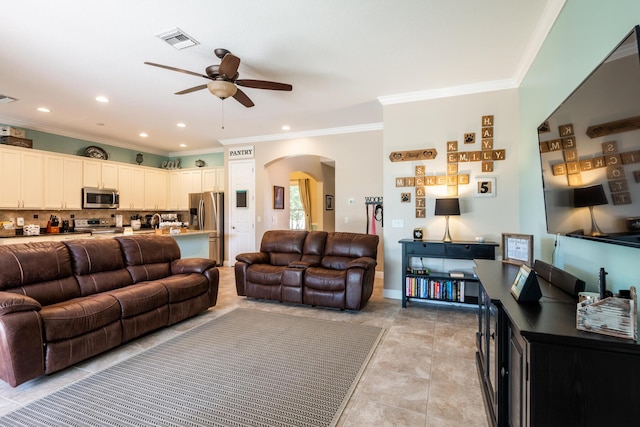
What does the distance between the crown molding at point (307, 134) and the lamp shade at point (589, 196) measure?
4094 mm

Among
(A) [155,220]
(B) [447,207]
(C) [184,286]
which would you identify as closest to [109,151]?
(A) [155,220]

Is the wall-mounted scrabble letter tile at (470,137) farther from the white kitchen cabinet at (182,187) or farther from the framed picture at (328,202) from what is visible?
the white kitchen cabinet at (182,187)

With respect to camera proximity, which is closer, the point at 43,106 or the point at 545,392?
the point at 545,392

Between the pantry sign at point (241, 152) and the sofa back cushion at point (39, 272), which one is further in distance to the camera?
the pantry sign at point (241, 152)

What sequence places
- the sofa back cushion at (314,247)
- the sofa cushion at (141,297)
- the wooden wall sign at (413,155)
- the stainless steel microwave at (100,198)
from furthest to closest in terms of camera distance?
1. the stainless steel microwave at (100,198)
2. the sofa back cushion at (314,247)
3. the wooden wall sign at (413,155)
4. the sofa cushion at (141,297)

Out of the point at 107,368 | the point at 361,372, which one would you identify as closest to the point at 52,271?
the point at 107,368

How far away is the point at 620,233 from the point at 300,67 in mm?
3082

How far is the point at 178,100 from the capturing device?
4324 mm

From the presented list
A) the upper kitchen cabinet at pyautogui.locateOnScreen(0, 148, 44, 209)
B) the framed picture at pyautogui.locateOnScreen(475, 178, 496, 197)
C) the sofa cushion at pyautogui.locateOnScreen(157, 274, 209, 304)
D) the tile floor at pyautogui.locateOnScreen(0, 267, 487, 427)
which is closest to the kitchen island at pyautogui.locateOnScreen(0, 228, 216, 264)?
the upper kitchen cabinet at pyautogui.locateOnScreen(0, 148, 44, 209)

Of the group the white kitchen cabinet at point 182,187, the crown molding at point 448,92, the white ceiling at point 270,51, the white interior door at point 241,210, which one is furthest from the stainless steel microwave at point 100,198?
the crown molding at point 448,92

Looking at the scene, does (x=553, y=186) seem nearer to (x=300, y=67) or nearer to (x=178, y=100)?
(x=300, y=67)

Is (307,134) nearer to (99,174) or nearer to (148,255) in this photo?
(148,255)

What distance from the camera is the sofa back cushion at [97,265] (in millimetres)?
3049

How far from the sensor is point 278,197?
723 cm
